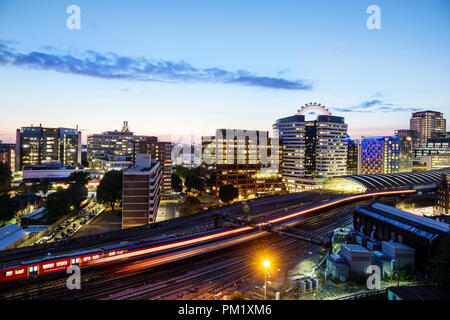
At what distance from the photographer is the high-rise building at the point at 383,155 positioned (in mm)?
122688

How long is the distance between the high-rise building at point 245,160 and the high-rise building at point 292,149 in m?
9.35

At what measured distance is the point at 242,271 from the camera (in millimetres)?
21953

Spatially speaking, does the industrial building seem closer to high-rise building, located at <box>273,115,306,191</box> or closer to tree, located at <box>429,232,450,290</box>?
tree, located at <box>429,232,450,290</box>

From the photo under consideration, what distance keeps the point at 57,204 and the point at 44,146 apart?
9562 centimetres

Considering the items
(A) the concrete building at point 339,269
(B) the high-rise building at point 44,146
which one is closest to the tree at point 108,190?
(A) the concrete building at point 339,269

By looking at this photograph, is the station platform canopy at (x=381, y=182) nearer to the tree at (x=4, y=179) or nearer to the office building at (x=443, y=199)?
the office building at (x=443, y=199)

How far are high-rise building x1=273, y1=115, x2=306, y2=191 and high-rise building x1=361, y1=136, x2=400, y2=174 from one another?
47.8m

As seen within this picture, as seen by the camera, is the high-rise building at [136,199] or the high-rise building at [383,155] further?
the high-rise building at [383,155]

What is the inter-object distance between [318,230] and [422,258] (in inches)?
546

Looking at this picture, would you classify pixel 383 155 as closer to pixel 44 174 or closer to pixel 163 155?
pixel 163 155

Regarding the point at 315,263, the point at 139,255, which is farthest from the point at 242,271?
the point at 139,255

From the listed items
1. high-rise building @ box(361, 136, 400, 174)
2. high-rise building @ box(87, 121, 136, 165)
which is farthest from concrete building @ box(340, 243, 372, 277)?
high-rise building @ box(87, 121, 136, 165)

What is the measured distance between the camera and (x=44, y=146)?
127125 millimetres
